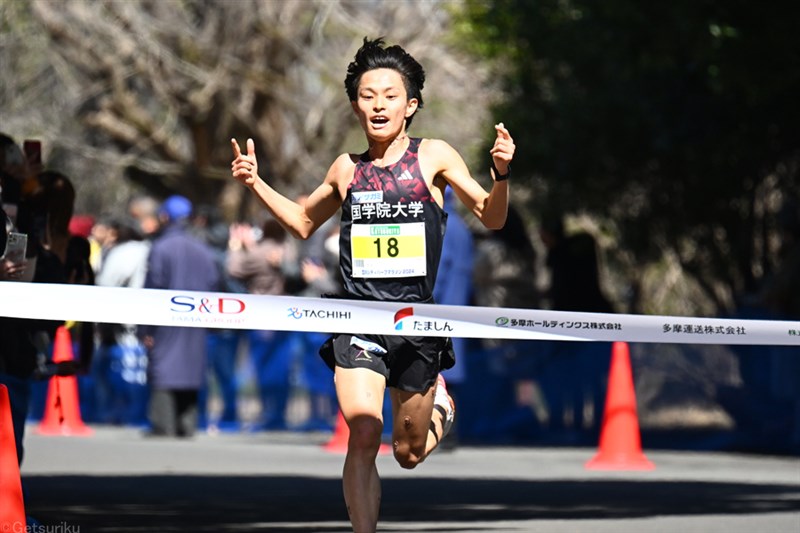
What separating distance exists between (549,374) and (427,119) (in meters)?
14.3

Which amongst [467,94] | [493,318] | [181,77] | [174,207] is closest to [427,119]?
[467,94]

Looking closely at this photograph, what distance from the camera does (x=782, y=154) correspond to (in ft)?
61.7

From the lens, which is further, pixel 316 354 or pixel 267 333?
pixel 267 333

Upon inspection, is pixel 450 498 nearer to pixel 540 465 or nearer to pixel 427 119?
pixel 540 465

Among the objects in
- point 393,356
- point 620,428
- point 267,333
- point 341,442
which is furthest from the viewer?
point 267,333

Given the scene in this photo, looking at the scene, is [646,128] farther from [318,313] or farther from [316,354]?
[318,313]

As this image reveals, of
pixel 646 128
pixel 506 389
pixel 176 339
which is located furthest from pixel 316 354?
pixel 646 128

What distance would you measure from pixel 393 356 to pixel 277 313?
0.49 meters

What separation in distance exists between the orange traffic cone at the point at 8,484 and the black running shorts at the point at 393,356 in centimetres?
130

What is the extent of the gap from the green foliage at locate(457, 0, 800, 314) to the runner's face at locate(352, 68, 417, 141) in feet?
27.2

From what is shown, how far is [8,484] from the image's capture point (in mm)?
7867

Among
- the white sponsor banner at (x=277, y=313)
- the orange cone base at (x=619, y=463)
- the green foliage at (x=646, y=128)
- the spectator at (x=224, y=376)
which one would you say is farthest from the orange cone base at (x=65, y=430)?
the white sponsor banner at (x=277, y=313)

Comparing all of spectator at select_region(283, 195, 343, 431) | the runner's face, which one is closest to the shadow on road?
the runner's face

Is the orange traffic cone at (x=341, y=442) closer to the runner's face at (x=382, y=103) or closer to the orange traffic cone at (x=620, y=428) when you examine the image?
the orange traffic cone at (x=620, y=428)
